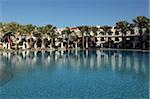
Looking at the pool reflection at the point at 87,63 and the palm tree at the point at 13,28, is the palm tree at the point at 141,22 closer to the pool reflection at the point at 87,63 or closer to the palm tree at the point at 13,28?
the pool reflection at the point at 87,63

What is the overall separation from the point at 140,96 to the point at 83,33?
59.3 m

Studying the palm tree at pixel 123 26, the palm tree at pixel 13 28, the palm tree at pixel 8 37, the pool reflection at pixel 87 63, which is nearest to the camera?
the pool reflection at pixel 87 63

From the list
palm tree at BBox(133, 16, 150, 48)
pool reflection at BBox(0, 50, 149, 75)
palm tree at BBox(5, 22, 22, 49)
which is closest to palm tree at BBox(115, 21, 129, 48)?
palm tree at BBox(133, 16, 150, 48)

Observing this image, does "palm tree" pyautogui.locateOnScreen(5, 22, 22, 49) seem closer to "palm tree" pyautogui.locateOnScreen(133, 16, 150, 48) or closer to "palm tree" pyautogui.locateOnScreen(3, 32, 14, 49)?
"palm tree" pyautogui.locateOnScreen(3, 32, 14, 49)

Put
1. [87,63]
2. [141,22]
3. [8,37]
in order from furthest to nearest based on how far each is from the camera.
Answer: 1. [8,37]
2. [141,22]
3. [87,63]

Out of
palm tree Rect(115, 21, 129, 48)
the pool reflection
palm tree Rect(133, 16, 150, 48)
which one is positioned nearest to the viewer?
the pool reflection

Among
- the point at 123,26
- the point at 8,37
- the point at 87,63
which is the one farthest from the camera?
the point at 123,26

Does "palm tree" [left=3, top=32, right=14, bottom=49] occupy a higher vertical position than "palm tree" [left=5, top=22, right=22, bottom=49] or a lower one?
lower

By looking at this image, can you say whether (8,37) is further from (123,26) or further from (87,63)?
(87,63)

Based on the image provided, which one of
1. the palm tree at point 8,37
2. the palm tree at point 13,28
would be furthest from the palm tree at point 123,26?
the palm tree at point 8,37

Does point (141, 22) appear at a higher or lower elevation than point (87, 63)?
higher

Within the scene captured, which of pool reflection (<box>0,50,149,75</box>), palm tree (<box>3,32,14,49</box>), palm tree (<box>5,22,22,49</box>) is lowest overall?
pool reflection (<box>0,50,149,75</box>)

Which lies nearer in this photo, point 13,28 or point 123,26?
point 13,28

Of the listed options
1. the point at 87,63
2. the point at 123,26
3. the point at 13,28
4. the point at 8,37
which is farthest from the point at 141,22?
the point at 87,63
